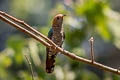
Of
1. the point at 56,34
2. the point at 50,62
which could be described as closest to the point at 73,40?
the point at 56,34

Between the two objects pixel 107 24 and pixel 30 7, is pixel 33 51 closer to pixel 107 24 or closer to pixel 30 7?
pixel 107 24

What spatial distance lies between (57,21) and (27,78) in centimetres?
54

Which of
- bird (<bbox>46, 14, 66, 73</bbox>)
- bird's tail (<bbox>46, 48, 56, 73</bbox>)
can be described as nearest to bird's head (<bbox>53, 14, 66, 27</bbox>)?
bird (<bbox>46, 14, 66, 73</bbox>)

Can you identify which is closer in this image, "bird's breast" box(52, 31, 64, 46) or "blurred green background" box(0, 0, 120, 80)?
"bird's breast" box(52, 31, 64, 46)

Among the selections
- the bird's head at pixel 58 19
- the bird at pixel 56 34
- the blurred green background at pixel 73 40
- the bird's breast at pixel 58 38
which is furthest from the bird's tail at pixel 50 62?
the blurred green background at pixel 73 40

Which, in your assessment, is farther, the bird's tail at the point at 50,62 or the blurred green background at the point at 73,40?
the blurred green background at the point at 73,40

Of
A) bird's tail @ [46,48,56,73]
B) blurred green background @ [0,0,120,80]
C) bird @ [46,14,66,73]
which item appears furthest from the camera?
blurred green background @ [0,0,120,80]

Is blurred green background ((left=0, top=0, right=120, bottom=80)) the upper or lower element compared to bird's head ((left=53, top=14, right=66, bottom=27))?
lower

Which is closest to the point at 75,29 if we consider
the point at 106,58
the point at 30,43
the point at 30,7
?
the point at 30,43

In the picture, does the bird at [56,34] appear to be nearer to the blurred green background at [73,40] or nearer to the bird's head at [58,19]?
the bird's head at [58,19]

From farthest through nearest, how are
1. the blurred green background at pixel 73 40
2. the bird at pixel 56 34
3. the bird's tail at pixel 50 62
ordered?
the blurred green background at pixel 73 40 → the bird at pixel 56 34 → the bird's tail at pixel 50 62

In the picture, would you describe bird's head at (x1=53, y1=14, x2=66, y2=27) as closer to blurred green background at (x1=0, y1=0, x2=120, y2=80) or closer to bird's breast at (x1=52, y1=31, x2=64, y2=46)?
bird's breast at (x1=52, y1=31, x2=64, y2=46)

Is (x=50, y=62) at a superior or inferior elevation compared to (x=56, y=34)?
inferior

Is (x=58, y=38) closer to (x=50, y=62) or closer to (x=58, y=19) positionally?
(x=58, y=19)
